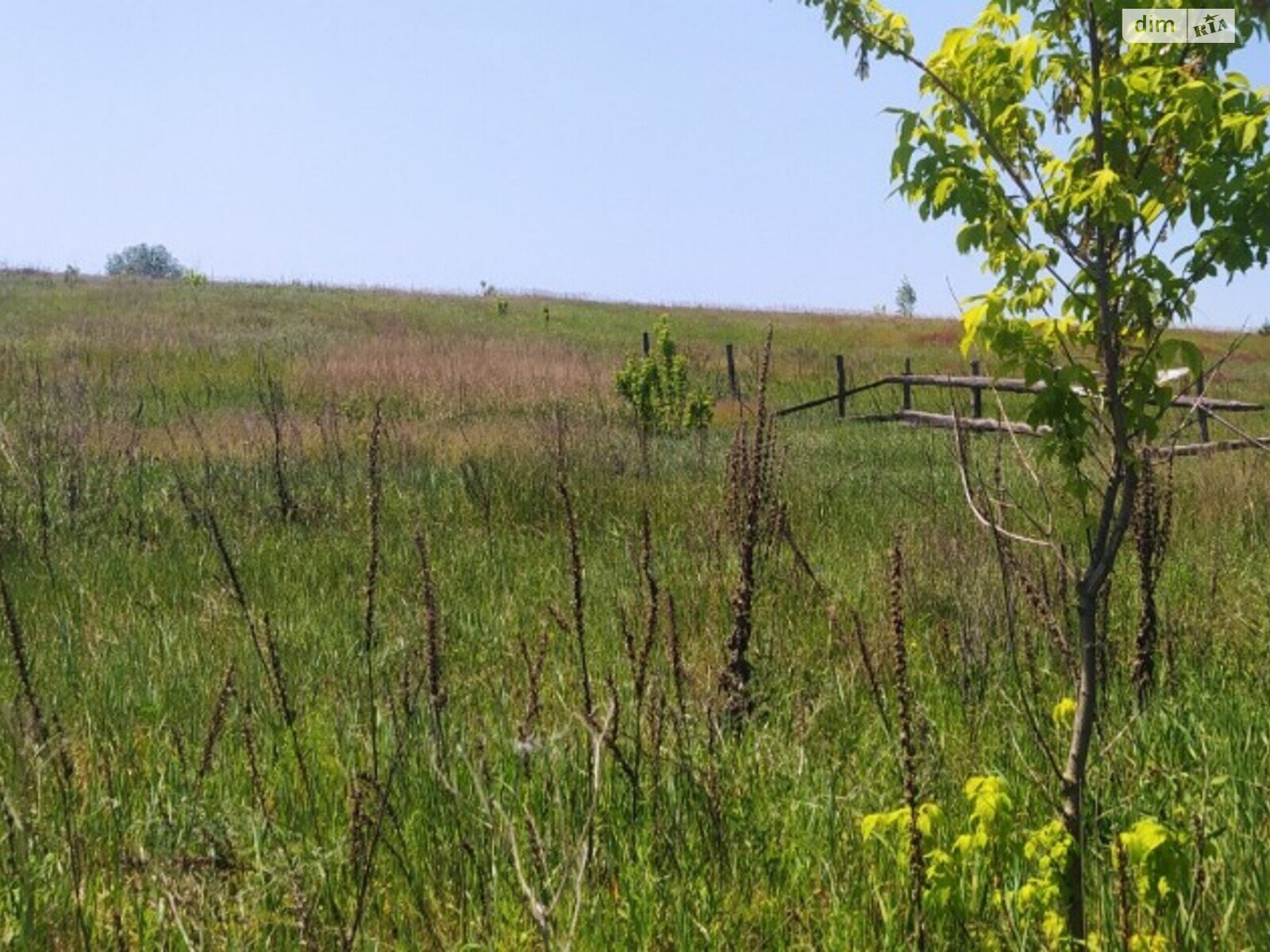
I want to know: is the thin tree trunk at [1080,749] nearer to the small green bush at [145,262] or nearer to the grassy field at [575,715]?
the grassy field at [575,715]

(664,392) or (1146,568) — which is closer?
(1146,568)

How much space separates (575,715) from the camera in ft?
8.17

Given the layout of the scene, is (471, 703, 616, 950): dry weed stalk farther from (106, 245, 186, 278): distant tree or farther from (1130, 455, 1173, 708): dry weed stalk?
(106, 245, 186, 278): distant tree

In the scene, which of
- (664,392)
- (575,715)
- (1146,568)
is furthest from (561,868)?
(664,392)

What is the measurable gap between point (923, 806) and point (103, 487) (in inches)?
281

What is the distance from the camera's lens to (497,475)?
8383 millimetres

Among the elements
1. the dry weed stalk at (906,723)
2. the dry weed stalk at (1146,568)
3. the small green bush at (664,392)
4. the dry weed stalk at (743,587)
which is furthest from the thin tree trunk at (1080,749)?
the small green bush at (664,392)

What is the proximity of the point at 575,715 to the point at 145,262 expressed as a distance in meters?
126

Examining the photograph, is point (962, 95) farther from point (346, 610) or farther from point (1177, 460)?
point (1177, 460)

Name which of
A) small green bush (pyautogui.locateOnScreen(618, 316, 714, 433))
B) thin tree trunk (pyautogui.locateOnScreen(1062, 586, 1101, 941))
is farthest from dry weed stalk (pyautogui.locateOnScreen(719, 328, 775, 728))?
small green bush (pyautogui.locateOnScreen(618, 316, 714, 433))

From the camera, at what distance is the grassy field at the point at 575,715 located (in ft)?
7.97

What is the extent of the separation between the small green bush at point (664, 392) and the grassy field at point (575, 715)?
4269mm

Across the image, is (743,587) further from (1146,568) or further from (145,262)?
(145,262)

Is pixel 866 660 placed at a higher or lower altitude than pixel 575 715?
higher
